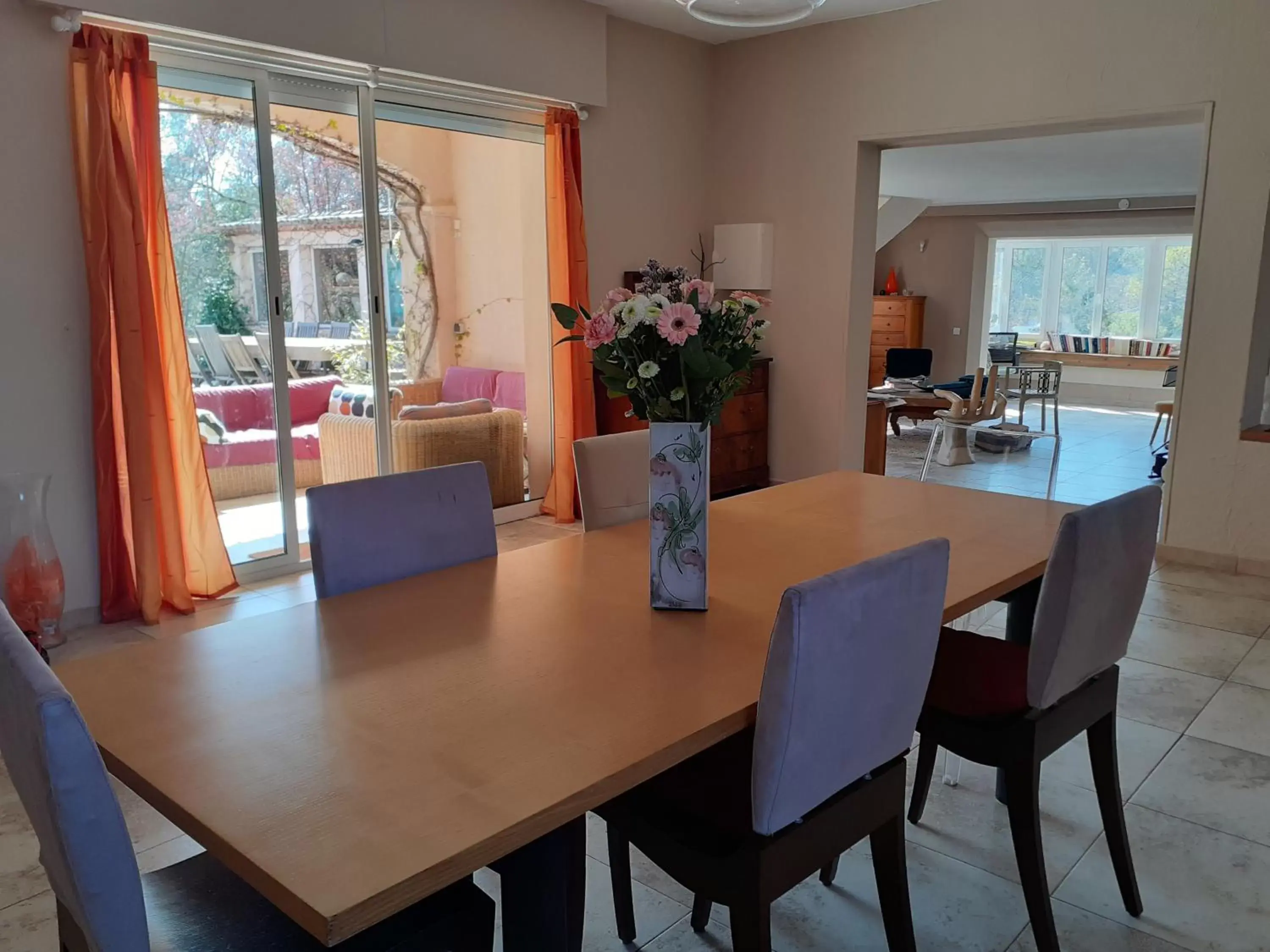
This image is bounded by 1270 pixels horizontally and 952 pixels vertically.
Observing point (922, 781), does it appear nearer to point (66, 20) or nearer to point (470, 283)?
point (66, 20)

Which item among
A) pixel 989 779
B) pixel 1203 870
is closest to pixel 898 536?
pixel 989 779

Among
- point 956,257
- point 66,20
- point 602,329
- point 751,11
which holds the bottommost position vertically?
point 602,329

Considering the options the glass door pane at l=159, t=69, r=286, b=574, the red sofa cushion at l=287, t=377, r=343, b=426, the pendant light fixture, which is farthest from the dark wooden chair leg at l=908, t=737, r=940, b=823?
the red sofa cushion at l=287, t=377, r=343, b=426

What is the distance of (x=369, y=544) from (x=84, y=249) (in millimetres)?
2399

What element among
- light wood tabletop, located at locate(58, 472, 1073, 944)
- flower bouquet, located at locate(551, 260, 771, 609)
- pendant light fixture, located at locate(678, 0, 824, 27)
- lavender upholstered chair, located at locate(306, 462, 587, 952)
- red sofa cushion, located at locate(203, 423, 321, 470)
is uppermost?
pendant light fixture, located at locate(678, 0, 824, 27)

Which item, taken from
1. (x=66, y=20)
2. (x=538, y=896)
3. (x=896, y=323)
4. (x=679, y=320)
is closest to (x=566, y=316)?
(x=679, y=320)

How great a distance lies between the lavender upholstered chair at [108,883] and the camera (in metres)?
1.05

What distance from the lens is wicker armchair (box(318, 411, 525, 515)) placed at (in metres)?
4.91

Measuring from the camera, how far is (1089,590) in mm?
1880

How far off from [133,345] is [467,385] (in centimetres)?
212

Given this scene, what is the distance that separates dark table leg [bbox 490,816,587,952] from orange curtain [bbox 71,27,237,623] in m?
3.00

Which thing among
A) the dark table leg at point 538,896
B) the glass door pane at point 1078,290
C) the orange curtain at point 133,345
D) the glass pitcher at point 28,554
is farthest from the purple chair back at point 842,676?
the glass door pane at point 1078,290

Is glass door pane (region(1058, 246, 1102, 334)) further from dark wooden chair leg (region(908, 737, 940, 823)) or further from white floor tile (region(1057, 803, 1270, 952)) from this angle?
dark wooden chair leg (region(908, 737, 940, 823))

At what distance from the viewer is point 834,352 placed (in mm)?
5969
